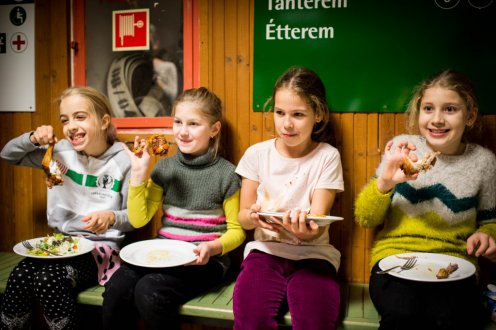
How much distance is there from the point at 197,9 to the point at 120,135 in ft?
2.68

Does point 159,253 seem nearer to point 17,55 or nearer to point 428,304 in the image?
point 428,304

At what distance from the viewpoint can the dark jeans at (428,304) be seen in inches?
61.1

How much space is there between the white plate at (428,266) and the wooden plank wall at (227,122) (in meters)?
0.45

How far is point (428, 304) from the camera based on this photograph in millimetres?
1597

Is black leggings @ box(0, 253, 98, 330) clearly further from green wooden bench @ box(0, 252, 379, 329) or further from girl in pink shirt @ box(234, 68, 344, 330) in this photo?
girl in pink shirt @ box(234, 68, 344, 330)

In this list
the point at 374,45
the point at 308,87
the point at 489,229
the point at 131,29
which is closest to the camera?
the point at 489,229

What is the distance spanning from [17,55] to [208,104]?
132 centimetres

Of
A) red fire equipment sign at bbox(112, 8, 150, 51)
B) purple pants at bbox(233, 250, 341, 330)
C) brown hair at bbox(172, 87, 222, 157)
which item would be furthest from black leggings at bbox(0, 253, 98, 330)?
red fire equipment sign at bbox(112, 8, 150, 51)

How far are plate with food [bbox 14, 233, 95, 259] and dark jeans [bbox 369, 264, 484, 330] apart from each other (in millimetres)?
1309

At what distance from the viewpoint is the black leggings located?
1876 millimetres

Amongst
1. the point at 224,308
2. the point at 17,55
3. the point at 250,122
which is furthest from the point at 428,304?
the point at 17,55

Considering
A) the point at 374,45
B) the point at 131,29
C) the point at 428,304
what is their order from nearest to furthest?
the point at 428,304
the point at 374,45
the point at 131,29

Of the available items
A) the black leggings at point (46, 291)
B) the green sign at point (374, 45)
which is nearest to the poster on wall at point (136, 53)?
the green sign at point (374, 45)

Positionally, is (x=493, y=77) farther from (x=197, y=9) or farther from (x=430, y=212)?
(x=197, y=9)
